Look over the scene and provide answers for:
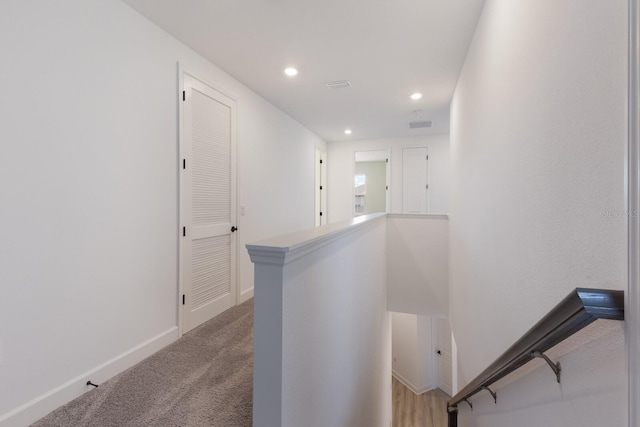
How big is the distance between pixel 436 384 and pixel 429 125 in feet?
18.1

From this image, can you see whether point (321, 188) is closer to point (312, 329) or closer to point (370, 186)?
point (370, 186)

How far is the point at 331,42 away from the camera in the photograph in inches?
103

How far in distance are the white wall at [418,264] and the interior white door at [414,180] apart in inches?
83.8

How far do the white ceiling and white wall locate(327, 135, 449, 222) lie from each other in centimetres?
199

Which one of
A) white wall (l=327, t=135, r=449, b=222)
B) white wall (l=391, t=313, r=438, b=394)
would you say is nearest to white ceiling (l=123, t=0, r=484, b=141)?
white wall (l=327, t=135, r=449, b=222)

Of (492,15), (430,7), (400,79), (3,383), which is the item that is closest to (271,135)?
(400,79)

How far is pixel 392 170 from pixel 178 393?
5485 mm

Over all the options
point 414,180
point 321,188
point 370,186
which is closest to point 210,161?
point 321,188

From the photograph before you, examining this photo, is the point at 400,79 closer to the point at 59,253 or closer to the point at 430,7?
the point at 430,7

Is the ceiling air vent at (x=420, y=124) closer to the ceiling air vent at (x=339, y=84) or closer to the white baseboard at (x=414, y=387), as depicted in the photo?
the ceiling air vent at (x=339, y=84)

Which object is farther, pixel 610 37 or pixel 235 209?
pixel 235 209

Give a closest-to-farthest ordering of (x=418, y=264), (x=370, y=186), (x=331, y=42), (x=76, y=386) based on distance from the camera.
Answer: (x=76, y=386) → (x=331, y=42) → (x=418, y=264) → (x=370, y=186)

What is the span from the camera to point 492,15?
1.91 meters

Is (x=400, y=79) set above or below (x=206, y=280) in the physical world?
above
